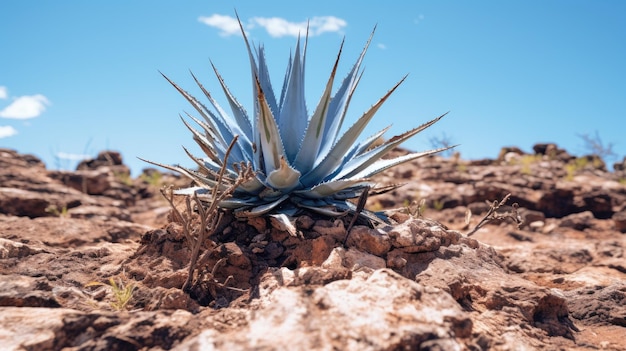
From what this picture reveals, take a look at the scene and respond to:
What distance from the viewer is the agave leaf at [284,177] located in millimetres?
2828

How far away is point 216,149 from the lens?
344cm

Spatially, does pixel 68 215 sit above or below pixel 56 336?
above

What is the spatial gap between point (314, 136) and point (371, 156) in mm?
381

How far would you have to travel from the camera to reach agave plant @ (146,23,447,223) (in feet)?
9.77

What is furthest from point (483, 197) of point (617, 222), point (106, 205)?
point (106, 205)

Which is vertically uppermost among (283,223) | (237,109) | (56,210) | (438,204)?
(438,204)

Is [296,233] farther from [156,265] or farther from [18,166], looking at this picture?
[18,166]

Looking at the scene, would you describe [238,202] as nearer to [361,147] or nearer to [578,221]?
[361,147]

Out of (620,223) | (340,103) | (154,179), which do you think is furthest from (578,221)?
(154,179)

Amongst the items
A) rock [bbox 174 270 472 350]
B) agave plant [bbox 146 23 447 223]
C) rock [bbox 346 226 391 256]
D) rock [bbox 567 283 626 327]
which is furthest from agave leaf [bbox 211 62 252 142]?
rock [bbox 567 283 626 327]

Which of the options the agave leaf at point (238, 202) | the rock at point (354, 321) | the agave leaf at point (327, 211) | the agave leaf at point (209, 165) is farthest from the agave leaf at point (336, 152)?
the rock at point (354, 321)

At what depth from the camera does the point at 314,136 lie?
310 cm

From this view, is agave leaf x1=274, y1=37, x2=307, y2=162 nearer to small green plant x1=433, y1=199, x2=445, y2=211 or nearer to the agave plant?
the agave plant

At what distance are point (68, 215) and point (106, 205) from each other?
877 millimetres
